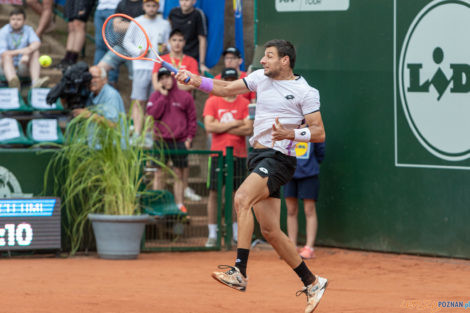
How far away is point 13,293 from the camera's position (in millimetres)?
7246

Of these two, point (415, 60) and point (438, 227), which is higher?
point (415, 60)

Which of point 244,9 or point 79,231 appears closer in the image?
point 79,231

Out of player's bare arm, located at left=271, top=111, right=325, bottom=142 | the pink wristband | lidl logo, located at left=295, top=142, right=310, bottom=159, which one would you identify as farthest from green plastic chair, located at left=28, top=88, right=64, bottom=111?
player's bare arm, located at left=271, top=111, right=325, bottom=142

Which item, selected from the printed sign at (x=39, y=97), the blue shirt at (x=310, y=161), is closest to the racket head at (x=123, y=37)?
the blue shirt at (x=310, y=161)

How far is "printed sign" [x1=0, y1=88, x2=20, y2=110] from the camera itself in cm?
1111

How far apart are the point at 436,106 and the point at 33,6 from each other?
7.08m

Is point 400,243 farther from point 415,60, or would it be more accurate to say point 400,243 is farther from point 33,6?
point 33,6

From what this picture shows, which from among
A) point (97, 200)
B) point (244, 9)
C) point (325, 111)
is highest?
point (244, 9)

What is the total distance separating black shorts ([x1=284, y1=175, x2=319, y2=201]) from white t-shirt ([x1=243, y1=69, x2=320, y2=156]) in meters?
3.22

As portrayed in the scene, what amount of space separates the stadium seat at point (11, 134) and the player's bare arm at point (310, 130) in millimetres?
5146

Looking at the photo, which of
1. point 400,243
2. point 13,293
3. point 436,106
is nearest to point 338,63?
point 436,106

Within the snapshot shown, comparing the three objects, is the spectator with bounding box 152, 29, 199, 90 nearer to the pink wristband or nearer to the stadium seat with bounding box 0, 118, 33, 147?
the stadium seat with bounding box 0, 118, 33, 147

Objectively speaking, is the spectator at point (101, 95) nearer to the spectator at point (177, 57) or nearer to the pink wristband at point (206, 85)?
the spectator at point (177, 57)

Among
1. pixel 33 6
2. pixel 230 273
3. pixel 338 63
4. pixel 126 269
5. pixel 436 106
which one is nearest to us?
pixel 230 273
